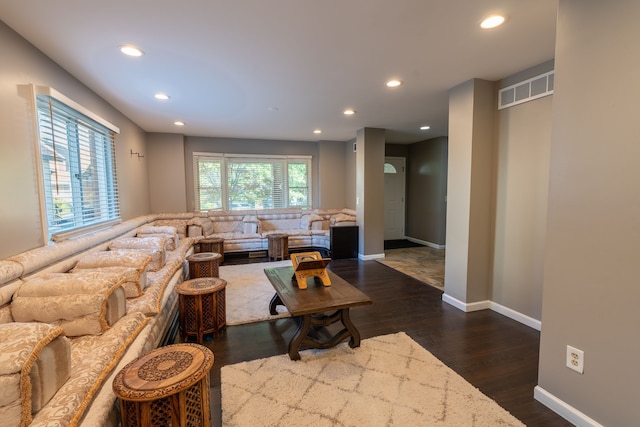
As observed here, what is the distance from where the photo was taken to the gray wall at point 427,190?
21.2 ft

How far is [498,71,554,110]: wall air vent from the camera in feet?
8.54

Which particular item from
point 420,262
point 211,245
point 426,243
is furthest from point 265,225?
point 426,243

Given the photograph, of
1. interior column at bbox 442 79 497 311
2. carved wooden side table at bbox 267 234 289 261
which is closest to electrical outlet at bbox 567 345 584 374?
interior column at bbox 442 79 497 311

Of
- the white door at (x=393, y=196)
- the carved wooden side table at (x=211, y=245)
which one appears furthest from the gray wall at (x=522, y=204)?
the white door at (x=393, y=196)

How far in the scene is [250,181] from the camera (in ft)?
21.5

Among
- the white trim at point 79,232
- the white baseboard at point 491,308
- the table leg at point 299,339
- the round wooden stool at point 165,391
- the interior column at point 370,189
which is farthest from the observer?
the interior column at point 370,189

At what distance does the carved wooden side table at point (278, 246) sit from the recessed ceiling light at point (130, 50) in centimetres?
367

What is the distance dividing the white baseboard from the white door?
416 cm

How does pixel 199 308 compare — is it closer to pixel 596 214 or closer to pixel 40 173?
pixel 40 173

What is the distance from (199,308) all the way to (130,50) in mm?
2199

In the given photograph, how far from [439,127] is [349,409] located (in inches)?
197

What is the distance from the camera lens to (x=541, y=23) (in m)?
2.00

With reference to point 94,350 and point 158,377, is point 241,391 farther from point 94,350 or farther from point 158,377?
point 94,350

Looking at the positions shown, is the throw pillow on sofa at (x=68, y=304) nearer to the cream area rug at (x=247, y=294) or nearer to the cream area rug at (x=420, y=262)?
the cream area rug at (x=247, y=294)
